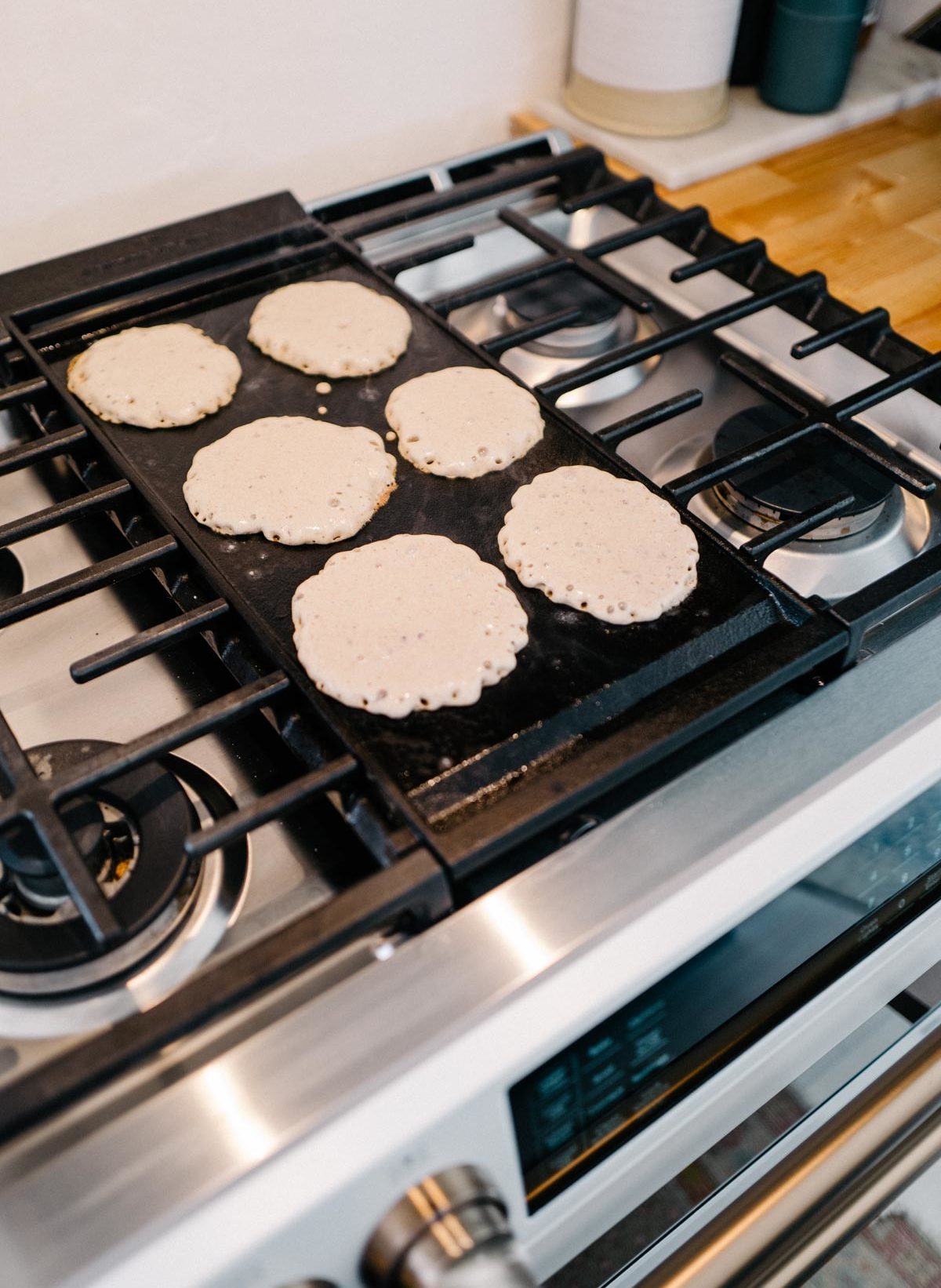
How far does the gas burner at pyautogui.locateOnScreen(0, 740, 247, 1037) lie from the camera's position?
48 cm

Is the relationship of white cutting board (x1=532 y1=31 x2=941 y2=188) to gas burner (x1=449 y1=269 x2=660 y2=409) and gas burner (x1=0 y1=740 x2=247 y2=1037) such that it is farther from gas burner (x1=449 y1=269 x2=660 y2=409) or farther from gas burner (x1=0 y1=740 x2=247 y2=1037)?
gas burner (x1=0 y1=740 x2=247 y2=1037)

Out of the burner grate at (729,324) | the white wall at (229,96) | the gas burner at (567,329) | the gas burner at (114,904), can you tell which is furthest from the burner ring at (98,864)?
the white wall at (229,96)

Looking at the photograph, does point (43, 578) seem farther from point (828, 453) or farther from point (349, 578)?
point (828, 453)

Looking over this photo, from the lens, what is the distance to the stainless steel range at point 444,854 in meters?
0.41

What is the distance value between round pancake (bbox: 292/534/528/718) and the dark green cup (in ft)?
2.34

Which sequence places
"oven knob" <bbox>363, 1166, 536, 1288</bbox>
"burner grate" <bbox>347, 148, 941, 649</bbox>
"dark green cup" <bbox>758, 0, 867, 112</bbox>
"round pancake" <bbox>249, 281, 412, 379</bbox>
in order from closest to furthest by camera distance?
"oven knob" <bbox>363, 1166, 536, 1288</bbox> → "burner grate" <bbox>347, 148, 941, 649</bbox> → "round pancake" <bbox>249, 281, 412, 379</bbox> → "dark green cup" <bbox>758, 0, 867, 112</bbox>

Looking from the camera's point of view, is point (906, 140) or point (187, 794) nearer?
point (187, 794)

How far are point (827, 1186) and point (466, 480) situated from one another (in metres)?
0.45

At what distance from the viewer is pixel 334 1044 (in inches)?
17.1

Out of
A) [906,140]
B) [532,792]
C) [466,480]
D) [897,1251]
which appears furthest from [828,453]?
[897,1251]

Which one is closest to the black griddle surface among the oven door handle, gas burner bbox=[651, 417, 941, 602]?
gas burner bbox=[651, 417, 941, 602]

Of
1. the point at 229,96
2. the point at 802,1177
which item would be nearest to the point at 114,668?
the point at 802,1177

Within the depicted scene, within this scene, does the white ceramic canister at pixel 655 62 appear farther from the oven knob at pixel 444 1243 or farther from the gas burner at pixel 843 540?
the oven knob at pixel 444 1243

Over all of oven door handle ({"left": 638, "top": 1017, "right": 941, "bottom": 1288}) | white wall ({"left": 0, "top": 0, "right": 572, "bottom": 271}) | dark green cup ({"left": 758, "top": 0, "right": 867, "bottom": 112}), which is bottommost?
oven door handle ({"left": 638, "top": 1017, "right": 941, "bottom": 1288})
